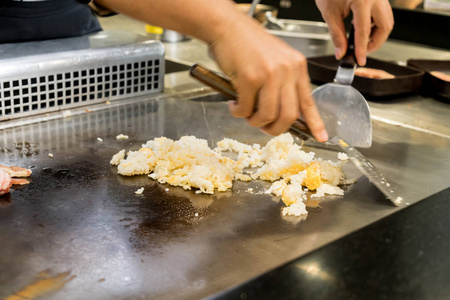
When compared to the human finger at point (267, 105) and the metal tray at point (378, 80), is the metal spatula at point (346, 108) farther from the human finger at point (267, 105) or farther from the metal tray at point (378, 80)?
the human finger at point (267, 105)

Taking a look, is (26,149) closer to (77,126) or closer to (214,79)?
(77,126)

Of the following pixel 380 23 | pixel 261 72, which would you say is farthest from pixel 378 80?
pixel 261 72

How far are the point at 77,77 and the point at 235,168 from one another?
29.6 inches

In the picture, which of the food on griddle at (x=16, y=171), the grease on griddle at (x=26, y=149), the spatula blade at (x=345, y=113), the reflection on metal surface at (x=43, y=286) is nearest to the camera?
the reflection on metal surface at (x=43, y=286)

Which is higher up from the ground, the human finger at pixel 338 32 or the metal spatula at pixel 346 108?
the human finger at pixel 338 32

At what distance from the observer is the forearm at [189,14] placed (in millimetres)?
1145

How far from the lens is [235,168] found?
4.98ft

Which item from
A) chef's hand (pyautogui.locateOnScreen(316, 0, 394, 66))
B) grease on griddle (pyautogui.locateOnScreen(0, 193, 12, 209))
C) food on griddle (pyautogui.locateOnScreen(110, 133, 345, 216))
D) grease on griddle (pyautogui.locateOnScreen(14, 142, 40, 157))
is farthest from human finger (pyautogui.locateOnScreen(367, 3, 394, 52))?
grease on griddle (pyautogui.locateOnScreen(0, 193, 12, 209))

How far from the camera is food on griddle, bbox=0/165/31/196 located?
1.29m

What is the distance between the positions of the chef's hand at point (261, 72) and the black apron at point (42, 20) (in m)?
0.98

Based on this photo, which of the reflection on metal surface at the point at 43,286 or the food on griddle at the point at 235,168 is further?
the food on griddle at the point at 235,168

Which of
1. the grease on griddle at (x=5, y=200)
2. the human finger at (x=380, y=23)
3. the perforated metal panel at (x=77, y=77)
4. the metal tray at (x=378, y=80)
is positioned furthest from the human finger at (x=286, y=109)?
the metal tray at (x=378, y=80)

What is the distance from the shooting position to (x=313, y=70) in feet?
7.64

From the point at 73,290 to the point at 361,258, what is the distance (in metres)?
0.56
